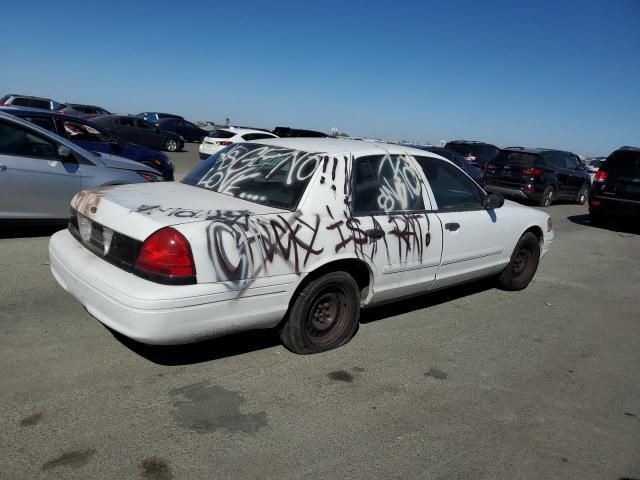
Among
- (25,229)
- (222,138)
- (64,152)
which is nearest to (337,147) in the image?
(64,152)

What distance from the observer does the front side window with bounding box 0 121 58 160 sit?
6.28m

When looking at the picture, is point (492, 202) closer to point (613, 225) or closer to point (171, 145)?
point (613, 225)

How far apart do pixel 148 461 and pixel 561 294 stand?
522cm

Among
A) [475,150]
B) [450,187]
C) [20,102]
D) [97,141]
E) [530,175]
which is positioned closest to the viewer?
[450,187]

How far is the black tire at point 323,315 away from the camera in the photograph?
12.5ft

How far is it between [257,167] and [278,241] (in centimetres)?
101

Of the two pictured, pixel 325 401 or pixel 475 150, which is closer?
pixel 325 401

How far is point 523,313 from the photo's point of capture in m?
5.50

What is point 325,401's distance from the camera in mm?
3391

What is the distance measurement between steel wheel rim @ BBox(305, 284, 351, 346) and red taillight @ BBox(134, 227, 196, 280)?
1.05 metres

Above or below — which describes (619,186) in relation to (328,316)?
above

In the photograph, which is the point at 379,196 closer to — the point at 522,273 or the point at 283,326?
the point at 283,326

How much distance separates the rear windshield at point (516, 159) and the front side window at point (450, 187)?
10.2 m

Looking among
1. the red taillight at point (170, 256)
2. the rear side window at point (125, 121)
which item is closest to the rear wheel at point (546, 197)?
the red taillight at point (170, 256)
